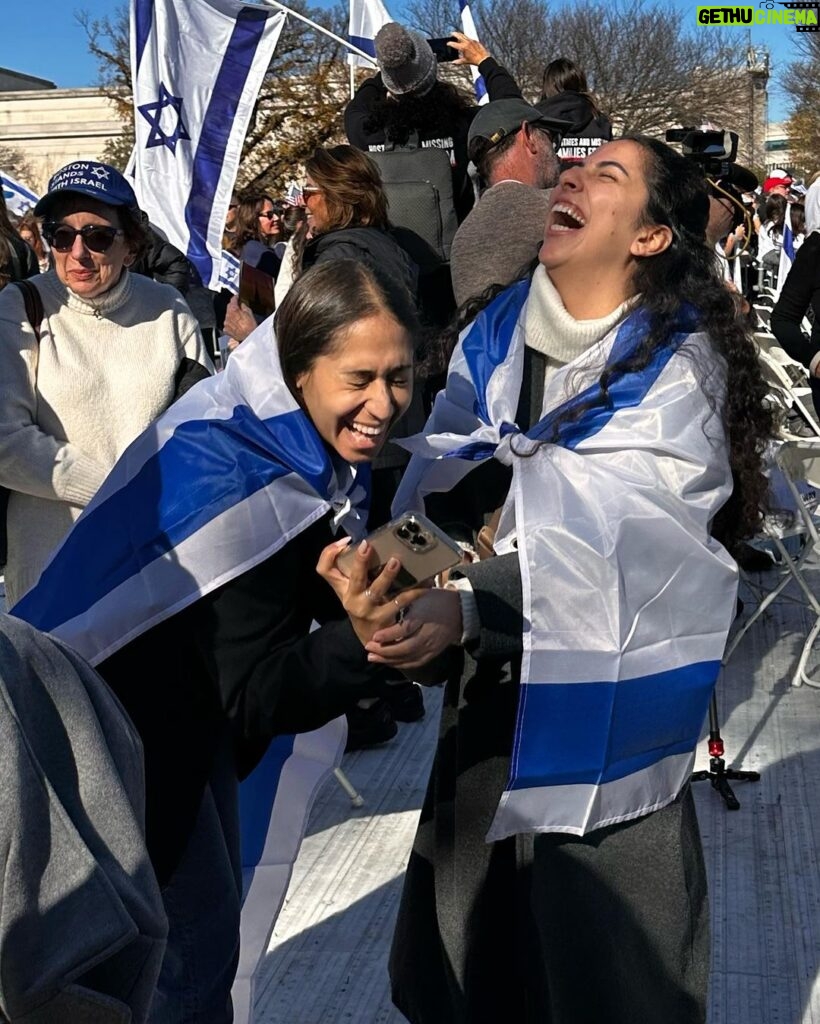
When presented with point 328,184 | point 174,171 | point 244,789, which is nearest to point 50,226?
point 328,184

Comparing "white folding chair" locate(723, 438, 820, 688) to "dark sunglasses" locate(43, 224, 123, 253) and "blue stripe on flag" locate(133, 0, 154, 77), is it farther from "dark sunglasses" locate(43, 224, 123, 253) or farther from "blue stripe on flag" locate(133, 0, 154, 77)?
"blue stripe on flag" locate(133, 0, 154, 77)

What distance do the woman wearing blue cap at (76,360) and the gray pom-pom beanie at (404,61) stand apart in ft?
6.66

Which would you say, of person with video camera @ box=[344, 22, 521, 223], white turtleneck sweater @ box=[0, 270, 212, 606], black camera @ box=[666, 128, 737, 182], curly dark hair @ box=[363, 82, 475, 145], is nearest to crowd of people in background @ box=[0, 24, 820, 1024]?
white turtleneck sweater @ box=[0, 270, 212, 606]

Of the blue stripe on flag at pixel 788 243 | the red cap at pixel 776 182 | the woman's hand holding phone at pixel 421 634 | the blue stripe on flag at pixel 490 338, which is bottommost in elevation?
the red cap at pixel 776 182

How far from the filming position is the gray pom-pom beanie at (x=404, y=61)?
17.9ft

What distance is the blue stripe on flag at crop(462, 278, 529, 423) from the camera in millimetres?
2676

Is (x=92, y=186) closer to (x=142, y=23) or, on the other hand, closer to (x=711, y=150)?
(x=711, y=150)

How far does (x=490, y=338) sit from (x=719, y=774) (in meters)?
2.37

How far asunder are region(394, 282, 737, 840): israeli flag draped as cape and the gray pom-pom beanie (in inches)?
130

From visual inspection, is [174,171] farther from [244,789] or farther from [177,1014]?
[177,1014]

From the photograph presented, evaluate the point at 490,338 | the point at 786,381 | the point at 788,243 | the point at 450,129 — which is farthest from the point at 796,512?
the point at 788,243

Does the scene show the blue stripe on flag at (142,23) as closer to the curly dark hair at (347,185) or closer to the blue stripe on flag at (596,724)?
the curly dark hair at (347,185)

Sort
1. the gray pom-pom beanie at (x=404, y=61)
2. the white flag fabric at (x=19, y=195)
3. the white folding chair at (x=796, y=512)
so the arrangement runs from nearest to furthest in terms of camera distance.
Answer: the gray pom-pom beanie at (x=404, y=61) < the white folding chair at (x=796, y=512) < the white flag fabric at (x=19, y=195)

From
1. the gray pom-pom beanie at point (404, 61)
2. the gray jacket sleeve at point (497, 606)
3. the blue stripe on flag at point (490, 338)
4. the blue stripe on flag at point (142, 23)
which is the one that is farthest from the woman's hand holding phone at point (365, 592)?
the blue stripe on flag at point (142, 23)
